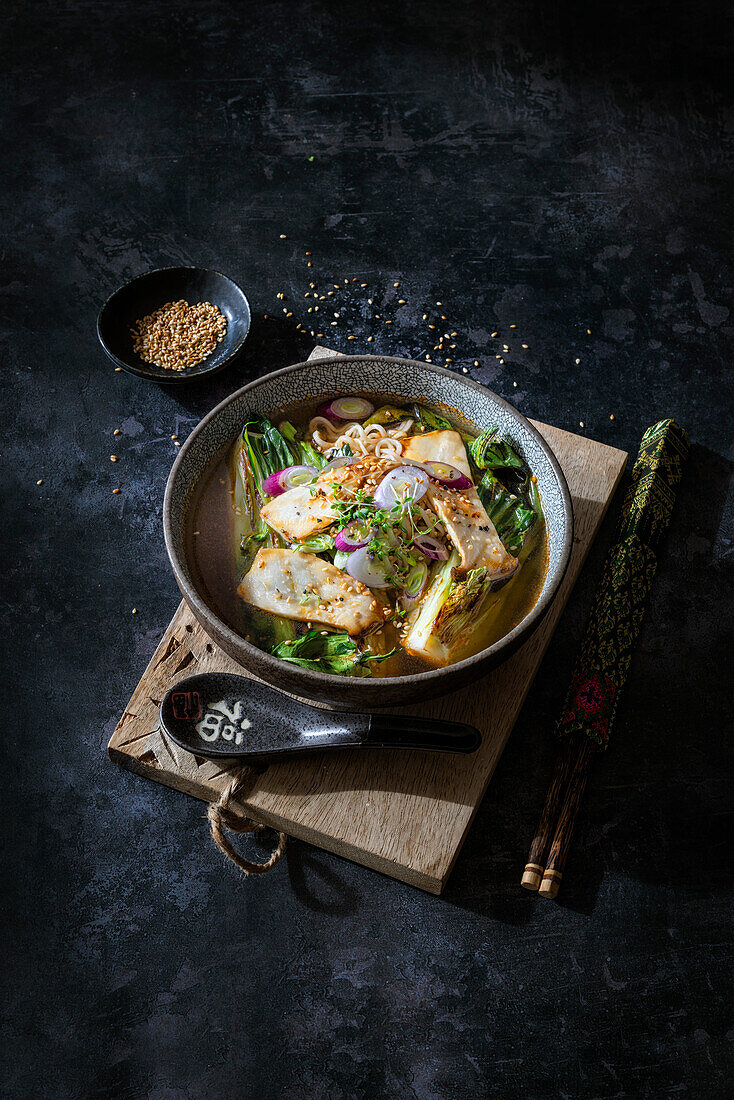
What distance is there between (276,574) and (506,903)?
4.27ft

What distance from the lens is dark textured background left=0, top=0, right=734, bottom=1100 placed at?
108 inches

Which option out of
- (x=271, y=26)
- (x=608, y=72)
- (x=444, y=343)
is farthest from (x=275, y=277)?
(x=608, y=72)

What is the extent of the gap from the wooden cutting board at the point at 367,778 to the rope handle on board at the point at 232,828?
0.12ft

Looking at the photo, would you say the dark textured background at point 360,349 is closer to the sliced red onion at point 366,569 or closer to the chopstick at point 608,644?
the chopstick at point 608,644

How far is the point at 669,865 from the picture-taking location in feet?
9.62

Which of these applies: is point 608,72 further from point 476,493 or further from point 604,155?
point 476,493

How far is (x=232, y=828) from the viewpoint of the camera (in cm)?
279

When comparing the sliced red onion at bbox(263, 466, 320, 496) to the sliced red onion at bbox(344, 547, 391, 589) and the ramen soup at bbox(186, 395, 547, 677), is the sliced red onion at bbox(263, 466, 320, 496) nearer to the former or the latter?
the ramen soup at bbox(186, 395, 547, 677)

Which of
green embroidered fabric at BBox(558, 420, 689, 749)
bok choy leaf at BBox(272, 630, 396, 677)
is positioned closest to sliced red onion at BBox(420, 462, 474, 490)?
bok choy leaf at BBox(272, 630, 396, 677)

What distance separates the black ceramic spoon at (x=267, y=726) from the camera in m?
2.69

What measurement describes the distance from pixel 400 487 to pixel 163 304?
74.5 inches

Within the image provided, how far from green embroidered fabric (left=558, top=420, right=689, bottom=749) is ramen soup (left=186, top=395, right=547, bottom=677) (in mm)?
446

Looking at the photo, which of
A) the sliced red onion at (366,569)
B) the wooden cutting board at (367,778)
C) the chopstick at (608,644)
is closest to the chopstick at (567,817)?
the chopstick at (608,644)

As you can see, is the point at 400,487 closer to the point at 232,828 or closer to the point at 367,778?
the point at 367,778
